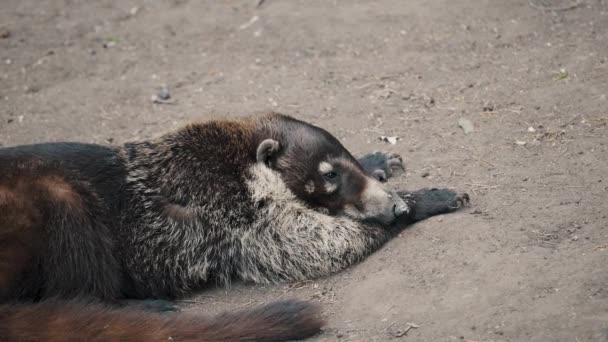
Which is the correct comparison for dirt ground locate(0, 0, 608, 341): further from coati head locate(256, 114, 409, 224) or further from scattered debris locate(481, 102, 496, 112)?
coati head locate(256, 114, 409, 224)

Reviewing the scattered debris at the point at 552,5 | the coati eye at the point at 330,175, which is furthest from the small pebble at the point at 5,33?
the scattered debris at the point at 552,5

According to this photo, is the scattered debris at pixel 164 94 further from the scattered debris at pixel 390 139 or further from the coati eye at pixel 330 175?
the coati eye at pixel 330 175

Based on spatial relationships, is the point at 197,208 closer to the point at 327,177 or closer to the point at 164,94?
the point at 327,177

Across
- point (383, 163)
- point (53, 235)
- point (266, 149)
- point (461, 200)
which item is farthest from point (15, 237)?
point (461, 200)

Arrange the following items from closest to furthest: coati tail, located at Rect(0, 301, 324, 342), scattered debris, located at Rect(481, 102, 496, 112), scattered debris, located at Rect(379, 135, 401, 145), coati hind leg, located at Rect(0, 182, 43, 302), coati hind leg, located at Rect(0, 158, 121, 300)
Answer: coati tail, located at Rect(0, 301, 324, 342) → coati hind leg, located at Rect(0, 182, 43, 302) → coati hind leg, located at Rect(0, 158, 121, 300) → scattered debris, located at Rect(379, 135, 401, 145) → scattered debris, located at Rect(481, 102, 496, 112)

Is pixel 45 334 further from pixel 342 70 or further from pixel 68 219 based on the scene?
pixel 342 70

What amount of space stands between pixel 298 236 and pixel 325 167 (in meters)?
0.80

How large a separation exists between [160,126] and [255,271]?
4.07m

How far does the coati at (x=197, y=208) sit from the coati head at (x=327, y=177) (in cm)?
1

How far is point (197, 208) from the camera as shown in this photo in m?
7.40

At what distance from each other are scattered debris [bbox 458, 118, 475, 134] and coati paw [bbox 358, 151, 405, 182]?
3.49 ft

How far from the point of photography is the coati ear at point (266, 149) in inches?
297

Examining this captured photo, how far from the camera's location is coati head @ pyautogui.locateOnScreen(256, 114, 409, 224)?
754 centimetres

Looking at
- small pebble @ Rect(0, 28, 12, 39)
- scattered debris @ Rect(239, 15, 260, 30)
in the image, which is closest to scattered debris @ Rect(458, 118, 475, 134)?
scattered debris @ Rect(239, 15, 260, 30)
